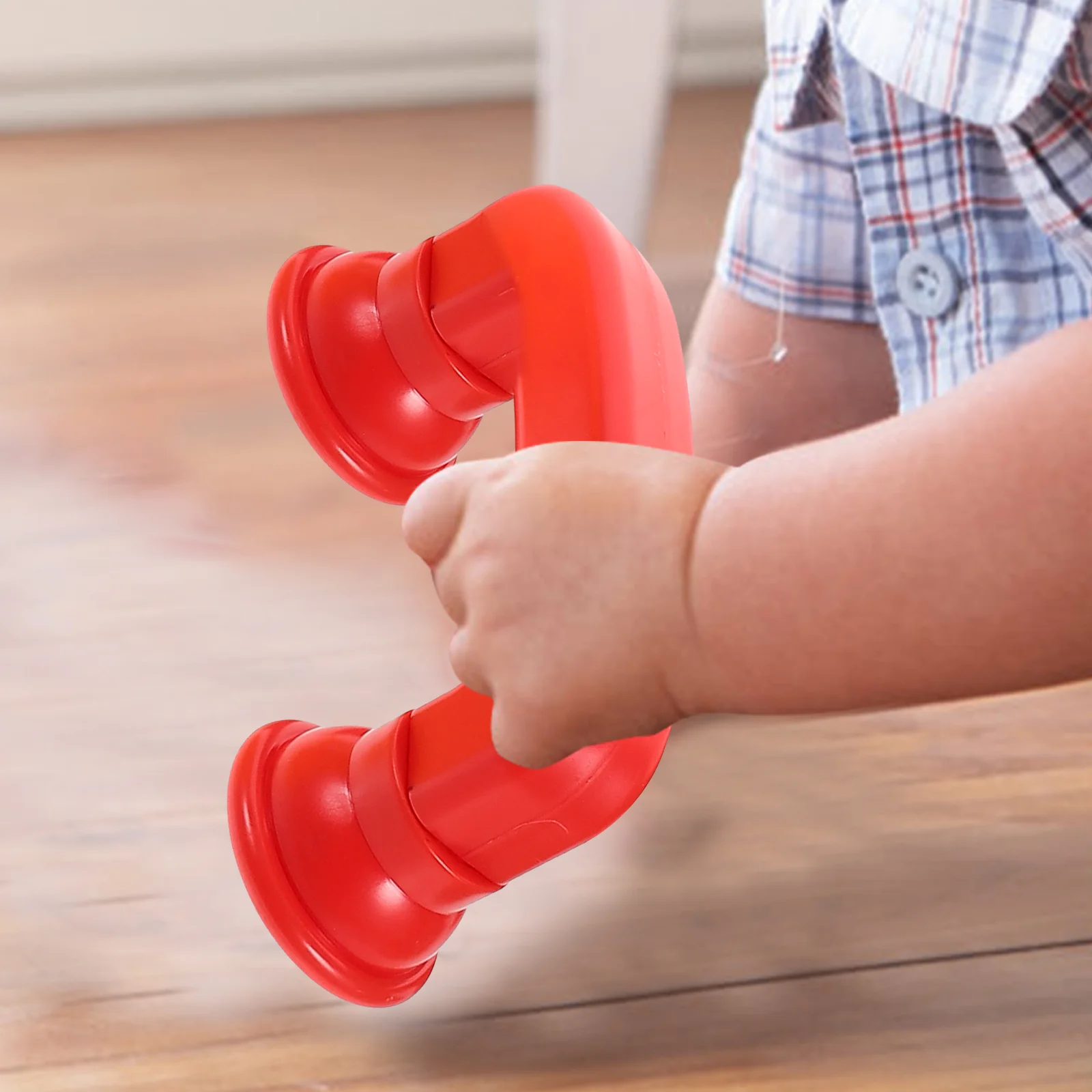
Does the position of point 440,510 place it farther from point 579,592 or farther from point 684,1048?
point 684,1048

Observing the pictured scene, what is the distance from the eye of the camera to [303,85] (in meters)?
0.97

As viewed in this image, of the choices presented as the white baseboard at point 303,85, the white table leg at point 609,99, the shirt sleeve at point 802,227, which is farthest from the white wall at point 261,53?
the shirt sleeve at point 802,227

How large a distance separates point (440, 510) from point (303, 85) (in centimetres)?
68

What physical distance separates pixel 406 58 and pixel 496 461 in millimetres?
684

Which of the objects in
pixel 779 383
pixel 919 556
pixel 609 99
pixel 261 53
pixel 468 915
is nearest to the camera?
pixel 919 556

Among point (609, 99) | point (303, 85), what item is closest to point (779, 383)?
point (609, 99)

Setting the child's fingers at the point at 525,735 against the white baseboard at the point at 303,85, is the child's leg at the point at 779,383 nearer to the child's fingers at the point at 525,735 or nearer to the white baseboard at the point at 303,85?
the child's fingers at the point at 525,735

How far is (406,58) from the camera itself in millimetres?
973

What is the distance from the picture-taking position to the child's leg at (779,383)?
0.54 meters

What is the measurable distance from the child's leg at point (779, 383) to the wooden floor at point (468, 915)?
0.11 meters

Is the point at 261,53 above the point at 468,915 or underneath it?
above

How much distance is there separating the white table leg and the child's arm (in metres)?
0.34

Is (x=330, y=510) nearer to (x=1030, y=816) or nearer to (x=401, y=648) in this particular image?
(x=401, y=648)

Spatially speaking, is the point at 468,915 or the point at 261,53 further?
the point at 261,53
